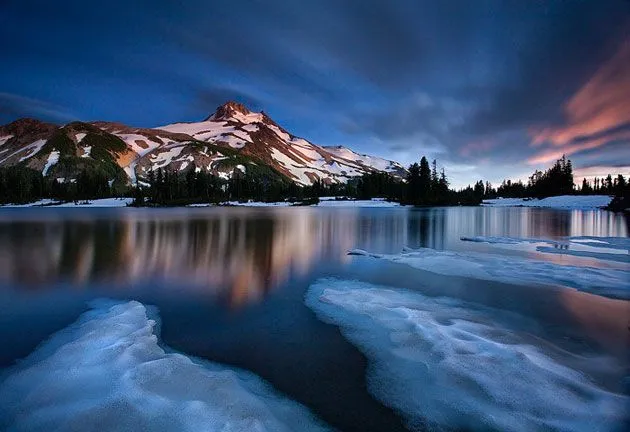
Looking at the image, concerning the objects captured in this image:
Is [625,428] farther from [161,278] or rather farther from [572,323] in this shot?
[161,278]

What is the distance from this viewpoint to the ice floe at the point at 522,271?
1133 cm

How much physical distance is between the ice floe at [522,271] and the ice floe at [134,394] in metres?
10.3

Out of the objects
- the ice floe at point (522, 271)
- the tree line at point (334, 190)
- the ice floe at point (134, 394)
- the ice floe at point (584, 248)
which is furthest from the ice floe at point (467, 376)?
the tree line at point (334, 190)

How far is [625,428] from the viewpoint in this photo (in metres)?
4.24

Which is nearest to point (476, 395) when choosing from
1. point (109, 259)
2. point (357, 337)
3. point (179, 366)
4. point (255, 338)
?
point (357, 337)

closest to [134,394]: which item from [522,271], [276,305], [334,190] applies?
[276,305]

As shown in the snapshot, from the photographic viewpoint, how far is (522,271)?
44.4ft

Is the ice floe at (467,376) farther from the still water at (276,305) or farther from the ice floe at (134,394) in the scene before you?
the ice floe at (134,394)

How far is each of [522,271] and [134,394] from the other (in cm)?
1363

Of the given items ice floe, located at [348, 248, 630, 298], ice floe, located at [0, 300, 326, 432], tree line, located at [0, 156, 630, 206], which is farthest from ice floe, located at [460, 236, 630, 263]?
tree line, located at [0, 156, 630, 206]

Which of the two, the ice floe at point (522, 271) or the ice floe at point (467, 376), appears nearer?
the ice floe at point (467, 376)

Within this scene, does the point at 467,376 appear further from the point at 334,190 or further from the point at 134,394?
the point at 334,190

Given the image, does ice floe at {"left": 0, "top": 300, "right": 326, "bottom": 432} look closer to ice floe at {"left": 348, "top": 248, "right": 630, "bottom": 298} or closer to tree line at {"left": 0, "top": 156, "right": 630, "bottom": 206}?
ice floe at {"left": 348, "top": 248, "right": 630, "bottom": 298}

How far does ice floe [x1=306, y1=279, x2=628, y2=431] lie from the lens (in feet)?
14.9
